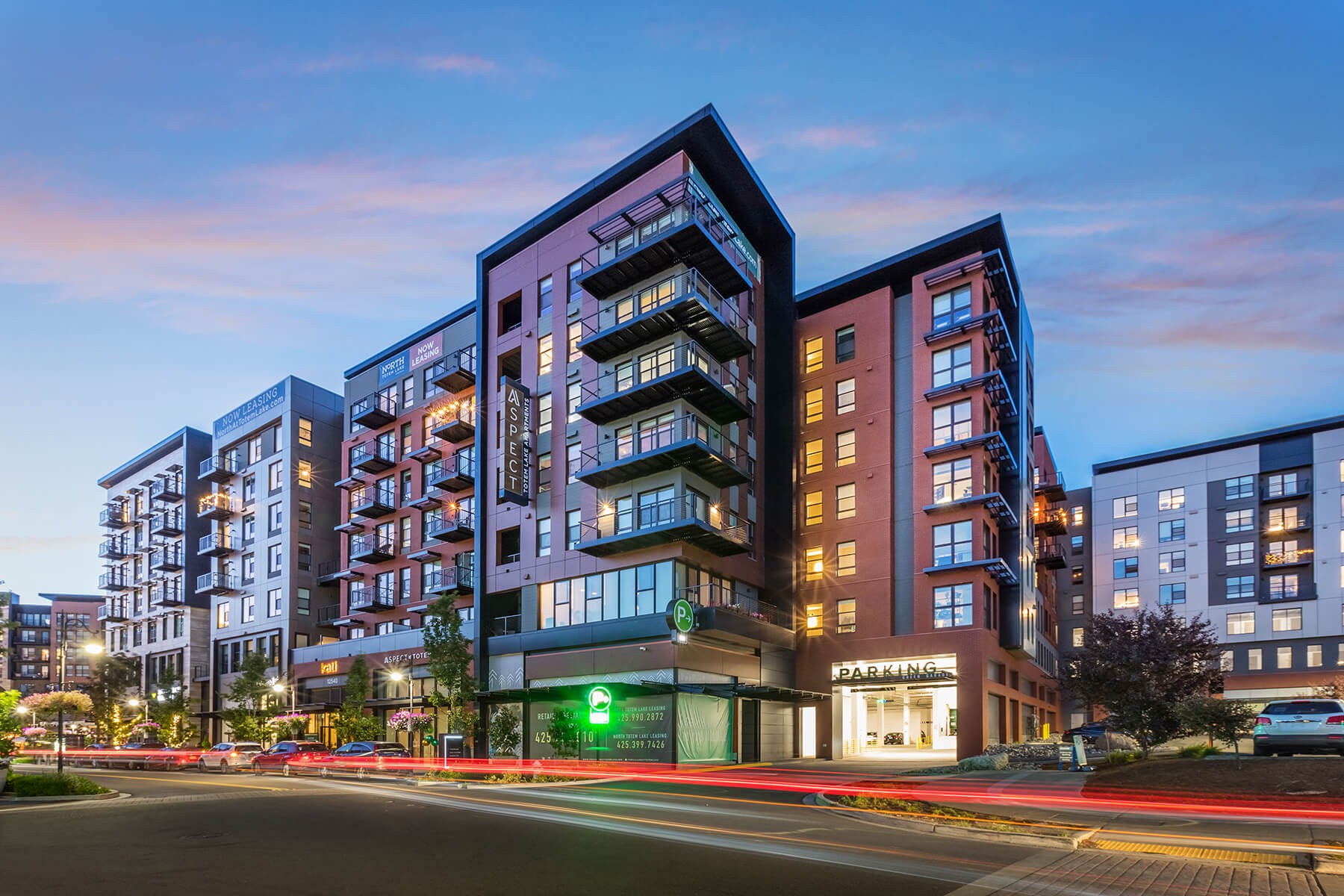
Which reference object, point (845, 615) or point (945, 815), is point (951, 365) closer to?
point (845, 615)

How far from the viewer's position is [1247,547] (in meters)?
81.2

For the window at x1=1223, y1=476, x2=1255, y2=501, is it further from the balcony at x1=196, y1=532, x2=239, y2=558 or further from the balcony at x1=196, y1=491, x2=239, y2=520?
the balcony at x1=196, y1=491, x2=239, y2=520

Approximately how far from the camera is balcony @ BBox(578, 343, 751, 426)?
43.3 m

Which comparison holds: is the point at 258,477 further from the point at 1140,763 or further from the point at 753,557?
the point at 1140,763

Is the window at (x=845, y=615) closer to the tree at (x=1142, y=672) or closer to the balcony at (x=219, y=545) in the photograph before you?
the tree at (x=1142, y=672)

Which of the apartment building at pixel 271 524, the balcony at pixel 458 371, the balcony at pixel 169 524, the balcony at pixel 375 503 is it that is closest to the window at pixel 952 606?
the balcony at pixel 458 371

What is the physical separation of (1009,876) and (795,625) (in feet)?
128

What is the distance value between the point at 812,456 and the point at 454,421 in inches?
902

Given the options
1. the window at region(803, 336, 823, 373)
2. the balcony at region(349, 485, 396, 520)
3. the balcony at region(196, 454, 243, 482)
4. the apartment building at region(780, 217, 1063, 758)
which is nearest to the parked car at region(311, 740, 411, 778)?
the balcony at region(349, 485, 396, 520)

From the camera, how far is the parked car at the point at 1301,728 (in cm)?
2547

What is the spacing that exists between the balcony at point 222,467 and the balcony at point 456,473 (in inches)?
1146

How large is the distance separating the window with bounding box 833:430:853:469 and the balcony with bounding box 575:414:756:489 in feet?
21.1

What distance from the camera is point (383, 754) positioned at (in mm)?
45781

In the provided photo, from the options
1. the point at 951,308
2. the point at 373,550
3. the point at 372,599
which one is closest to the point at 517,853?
the point at 951,308
